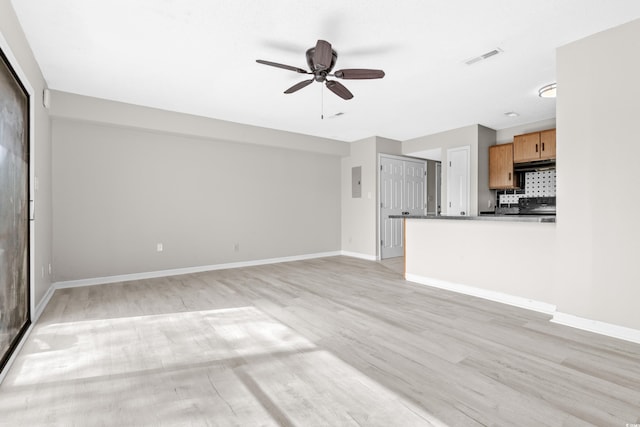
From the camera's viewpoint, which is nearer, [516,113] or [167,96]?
[167,96]

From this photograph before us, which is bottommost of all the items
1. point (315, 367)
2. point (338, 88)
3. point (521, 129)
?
point (315, 367)

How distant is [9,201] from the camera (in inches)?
Result: 86.4

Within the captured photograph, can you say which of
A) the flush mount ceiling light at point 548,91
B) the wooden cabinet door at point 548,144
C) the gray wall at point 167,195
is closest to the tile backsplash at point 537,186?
the wooden cabinet door at point 548,144

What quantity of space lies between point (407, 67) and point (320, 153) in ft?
11.3

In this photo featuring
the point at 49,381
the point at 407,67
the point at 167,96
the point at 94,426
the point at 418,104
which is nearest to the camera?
the point at 94,426

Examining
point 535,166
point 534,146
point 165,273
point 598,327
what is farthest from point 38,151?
point 535,166

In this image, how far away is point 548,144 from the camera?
475cm

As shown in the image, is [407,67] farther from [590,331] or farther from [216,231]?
[216,231]

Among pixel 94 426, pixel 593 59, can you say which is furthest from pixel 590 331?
pixel 94 426

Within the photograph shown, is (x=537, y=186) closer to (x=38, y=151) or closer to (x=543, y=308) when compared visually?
(x=543, y=308)

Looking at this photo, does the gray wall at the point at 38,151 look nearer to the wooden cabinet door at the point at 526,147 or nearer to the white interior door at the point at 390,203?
the white interior door at the point at 390,203

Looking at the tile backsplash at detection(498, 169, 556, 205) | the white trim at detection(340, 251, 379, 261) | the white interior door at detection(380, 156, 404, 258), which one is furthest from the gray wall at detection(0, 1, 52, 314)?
the tile backsplash at detection(498, 169, 556, 205)

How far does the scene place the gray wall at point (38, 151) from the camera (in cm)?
224

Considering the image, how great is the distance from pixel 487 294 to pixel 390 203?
332 cm
